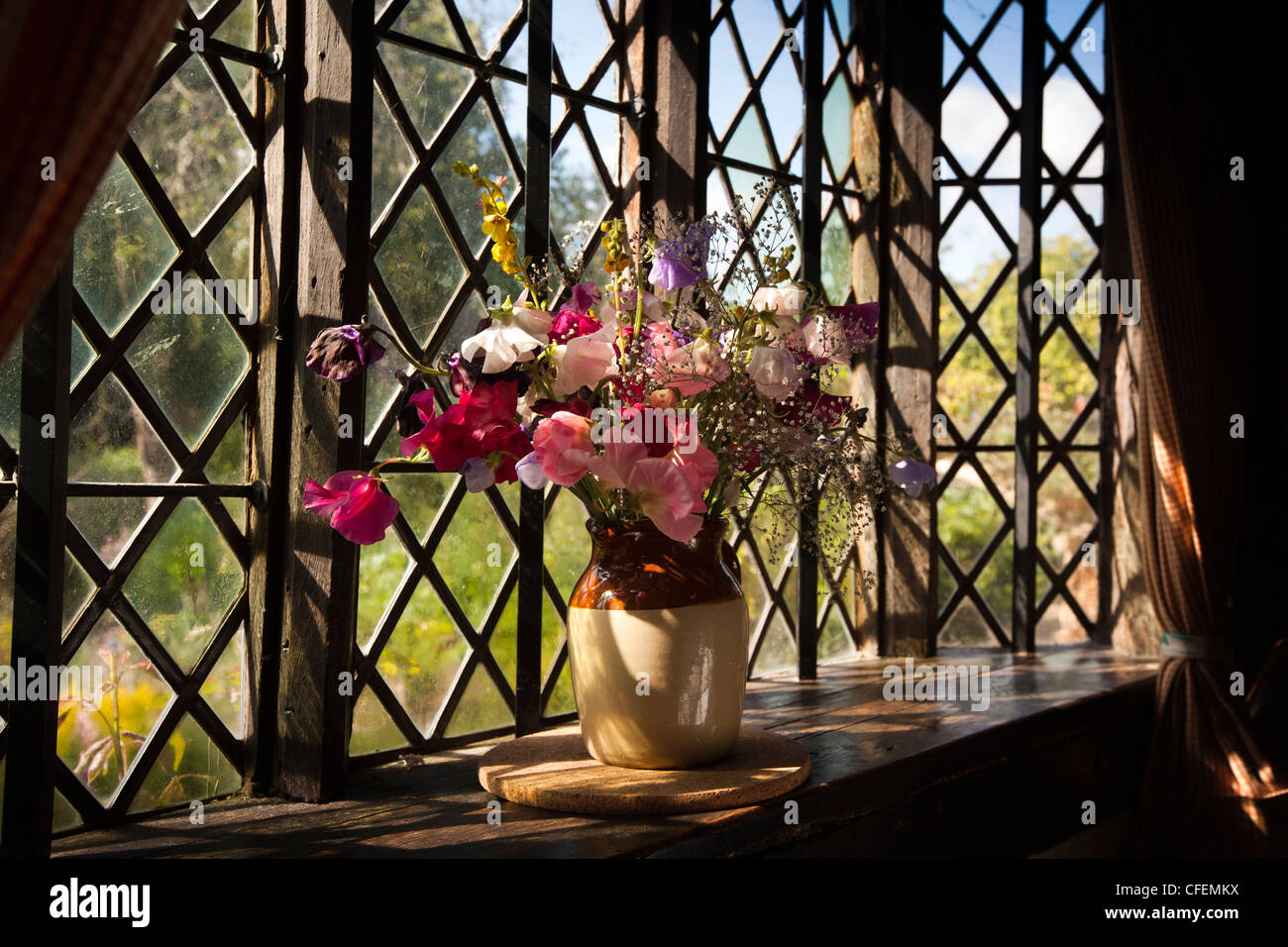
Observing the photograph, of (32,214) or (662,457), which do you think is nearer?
(32,214)

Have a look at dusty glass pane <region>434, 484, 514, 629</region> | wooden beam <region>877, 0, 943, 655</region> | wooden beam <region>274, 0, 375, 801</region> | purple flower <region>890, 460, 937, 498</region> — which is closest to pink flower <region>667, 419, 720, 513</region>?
purple flower <region>890, 460, 937, 498</region>

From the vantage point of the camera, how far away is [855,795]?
4.67 ft

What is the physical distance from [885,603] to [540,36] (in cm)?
152

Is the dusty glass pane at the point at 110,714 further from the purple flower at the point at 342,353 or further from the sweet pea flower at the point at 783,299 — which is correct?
the sweet pea flower at the point at 783,299

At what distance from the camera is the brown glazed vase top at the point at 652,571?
1.28 meters

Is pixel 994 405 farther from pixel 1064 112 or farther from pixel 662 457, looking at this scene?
pixel 662 457

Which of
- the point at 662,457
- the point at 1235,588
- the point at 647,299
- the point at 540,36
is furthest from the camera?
the point at 1235,588

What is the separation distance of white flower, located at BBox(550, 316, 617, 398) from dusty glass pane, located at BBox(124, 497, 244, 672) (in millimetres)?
551

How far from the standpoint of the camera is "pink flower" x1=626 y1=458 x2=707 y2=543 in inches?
45.0

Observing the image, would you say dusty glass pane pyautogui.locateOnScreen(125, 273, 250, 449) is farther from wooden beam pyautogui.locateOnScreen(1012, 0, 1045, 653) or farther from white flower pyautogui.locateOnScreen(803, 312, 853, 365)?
wooden beam pyautogui.locateOnScreen(1012, 0, 1045, 653)

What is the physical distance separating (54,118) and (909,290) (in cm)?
203

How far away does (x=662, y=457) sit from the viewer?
1181 mm

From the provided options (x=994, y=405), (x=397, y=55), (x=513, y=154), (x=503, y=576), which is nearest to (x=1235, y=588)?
(x=994, y=405)
